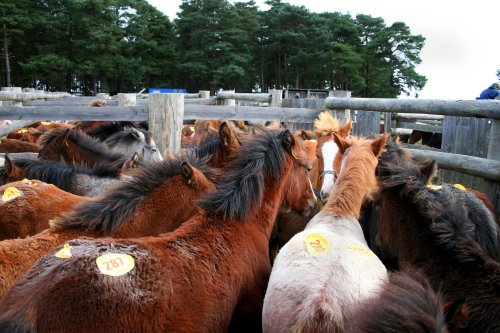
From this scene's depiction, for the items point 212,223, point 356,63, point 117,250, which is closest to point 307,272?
point 212,223

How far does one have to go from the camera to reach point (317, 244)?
8.42ft

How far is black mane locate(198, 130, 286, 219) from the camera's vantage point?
2.97m

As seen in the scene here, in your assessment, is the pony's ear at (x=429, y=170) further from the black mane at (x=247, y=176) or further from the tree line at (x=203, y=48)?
the tree line at (x=203, y=48)

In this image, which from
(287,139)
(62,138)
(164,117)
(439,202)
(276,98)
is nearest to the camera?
(439,202)

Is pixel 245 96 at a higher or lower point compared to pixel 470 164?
higher

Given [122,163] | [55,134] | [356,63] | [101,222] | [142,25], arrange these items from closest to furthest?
[101,222] → [122,163] → [55,134] → [356,63] → [142,25]

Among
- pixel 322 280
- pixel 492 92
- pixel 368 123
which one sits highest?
pixel 492 92

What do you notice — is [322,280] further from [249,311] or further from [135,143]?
[135,143]

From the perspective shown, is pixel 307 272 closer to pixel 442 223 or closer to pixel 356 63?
pixel 442 223

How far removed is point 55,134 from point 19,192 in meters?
2.42

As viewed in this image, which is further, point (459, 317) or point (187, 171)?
point (187, 171)

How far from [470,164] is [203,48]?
1955 inches

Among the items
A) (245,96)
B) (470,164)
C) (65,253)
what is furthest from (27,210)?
(245,96)

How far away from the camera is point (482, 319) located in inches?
83.7
